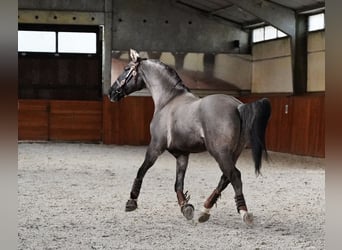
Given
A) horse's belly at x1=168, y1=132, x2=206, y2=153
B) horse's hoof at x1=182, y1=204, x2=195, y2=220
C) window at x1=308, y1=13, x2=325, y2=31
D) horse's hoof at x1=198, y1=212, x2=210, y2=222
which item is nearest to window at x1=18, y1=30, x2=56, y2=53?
window at x1=308, y1=13, x2=325, y2=31

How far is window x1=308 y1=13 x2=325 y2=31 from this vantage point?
1359cm

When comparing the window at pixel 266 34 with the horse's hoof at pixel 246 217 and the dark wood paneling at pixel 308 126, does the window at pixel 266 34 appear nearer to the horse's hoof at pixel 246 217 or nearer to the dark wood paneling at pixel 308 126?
the dark wood paneling at pixel 308 126

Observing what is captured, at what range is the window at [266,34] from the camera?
15.8 m

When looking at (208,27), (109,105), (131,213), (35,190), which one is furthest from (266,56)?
(131,213)

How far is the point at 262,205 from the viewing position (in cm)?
591

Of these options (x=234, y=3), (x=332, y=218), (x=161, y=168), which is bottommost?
(x=161, y=168)

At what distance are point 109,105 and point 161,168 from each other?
20.8 ft

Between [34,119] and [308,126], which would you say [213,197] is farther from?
[34,119]

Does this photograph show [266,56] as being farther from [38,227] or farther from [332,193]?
[332,193]

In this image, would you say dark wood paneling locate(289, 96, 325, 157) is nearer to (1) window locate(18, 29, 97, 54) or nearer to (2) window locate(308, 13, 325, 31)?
(2) window locate(308, 13, 325, 31)

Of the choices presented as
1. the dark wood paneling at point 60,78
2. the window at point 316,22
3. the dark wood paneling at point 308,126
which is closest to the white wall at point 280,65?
the window at point 316,22

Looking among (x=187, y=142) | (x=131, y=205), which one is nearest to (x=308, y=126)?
(x=131, y=205)

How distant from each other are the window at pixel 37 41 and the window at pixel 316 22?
733cm

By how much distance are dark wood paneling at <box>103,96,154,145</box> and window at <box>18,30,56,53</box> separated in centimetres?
274
